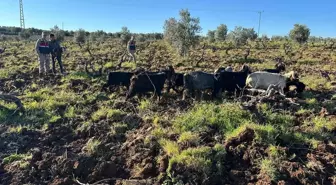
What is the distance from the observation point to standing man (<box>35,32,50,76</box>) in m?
11.7

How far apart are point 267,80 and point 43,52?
843cm

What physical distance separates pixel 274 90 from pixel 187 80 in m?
2.16

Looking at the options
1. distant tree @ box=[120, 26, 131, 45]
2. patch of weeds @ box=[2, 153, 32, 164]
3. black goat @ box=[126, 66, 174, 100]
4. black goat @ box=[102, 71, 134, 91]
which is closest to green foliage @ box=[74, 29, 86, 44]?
distant tree @ box=[120, 26, 131, 45]

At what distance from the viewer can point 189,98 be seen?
791 cm

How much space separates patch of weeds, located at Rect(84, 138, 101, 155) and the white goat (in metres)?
4.33

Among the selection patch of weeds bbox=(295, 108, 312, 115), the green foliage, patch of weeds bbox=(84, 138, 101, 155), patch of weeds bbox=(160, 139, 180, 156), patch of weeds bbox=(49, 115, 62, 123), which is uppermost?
the green foliage

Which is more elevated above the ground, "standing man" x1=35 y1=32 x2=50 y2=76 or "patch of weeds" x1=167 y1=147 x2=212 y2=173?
"standing man" x1=35 y1=32 x2=50 y2=76

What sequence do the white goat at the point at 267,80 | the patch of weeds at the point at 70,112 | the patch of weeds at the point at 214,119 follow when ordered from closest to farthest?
1. the patch of weeds at the point at 214,119
2. the patch of weeds at the point at 70,112
3. the white goat at the point at 267,80

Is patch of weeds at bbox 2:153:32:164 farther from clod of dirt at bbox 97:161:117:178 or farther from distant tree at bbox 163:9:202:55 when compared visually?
distant tree at bbox 163:9:202:55

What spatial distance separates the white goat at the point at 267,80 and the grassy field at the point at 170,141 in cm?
60

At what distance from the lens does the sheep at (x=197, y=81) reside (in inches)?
310

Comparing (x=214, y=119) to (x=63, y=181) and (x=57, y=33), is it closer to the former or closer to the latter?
(x=63, y=181)

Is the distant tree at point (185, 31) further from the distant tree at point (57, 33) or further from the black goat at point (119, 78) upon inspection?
the distant tree at point (57, 33)

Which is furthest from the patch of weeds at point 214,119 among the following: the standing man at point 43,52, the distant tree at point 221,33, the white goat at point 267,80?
the distant tree at point 221,33
